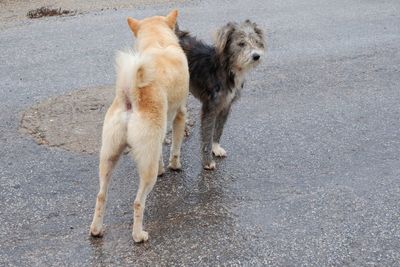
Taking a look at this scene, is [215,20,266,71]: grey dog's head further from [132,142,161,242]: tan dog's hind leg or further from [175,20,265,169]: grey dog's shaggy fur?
[132,142,161,242]: tan dog's hind leg

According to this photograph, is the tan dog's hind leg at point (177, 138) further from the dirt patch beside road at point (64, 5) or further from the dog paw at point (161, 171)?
the dirt patch beside road at point (64, 5)

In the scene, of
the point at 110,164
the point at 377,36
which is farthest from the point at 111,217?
the point at 377,36

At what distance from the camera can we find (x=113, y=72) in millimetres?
7305

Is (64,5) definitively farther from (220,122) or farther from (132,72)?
(132,72)

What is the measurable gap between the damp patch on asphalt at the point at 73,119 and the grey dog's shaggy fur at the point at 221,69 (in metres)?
0.67

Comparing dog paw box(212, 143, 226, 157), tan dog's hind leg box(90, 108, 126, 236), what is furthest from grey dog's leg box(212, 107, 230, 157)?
tan dog's hind leg box(90, 108, 126, 236)

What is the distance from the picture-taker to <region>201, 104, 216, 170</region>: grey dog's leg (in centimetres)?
517

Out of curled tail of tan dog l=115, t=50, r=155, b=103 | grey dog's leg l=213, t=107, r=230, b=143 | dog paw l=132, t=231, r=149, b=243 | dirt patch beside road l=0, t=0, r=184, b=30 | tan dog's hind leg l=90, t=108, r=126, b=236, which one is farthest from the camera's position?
dirt patch beside road l=0, t=0, r=184, b=30

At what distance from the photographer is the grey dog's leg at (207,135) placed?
5168mm

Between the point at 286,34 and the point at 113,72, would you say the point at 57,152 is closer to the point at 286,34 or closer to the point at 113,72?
the point at 113,72

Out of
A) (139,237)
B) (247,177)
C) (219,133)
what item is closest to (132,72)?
(139,237)

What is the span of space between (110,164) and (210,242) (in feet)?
3.17

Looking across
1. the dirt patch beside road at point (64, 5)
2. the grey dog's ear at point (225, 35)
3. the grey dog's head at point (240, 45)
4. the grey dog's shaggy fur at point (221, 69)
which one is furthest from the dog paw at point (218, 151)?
the dirt patch beside road at point (64, 5)

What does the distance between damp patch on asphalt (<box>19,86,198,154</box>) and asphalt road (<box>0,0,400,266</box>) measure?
0.48ft
